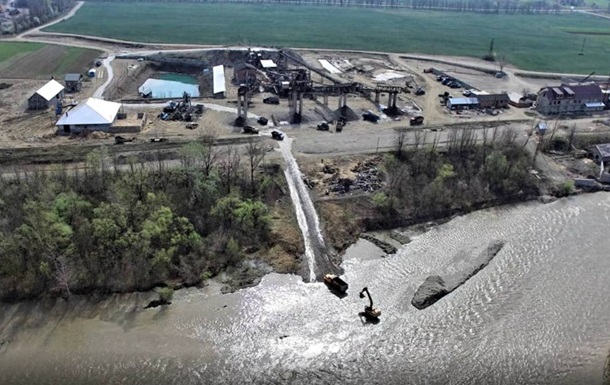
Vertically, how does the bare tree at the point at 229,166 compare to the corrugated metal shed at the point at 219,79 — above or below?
below

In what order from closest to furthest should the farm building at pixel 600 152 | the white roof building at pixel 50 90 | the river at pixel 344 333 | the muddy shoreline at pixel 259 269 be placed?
1. the river at pixel 344 333
2. the muddy shoreline at pixel 259 269
3. the farm building at pixel 600 152
4. the white roof building at pixel 50 90

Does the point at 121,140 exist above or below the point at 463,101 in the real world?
below

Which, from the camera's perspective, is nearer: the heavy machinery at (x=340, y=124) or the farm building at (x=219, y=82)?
the heavy machinery at (x=340, y=124)

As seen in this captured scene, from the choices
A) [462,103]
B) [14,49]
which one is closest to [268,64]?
[462,103]

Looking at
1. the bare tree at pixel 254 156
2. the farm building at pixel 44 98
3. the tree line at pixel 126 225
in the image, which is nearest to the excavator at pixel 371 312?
the tree line at pixel 126 225

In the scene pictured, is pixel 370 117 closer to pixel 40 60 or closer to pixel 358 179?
pixel 358 179

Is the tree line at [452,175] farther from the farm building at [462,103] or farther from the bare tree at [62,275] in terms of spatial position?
the bare tree at [62,275]

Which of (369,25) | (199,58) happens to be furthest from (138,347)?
(369,25)

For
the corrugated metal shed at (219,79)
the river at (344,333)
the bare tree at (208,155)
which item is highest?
the corrugated metal shed at (219,79)
